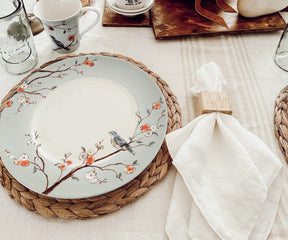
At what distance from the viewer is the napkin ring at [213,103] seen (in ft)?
1.51

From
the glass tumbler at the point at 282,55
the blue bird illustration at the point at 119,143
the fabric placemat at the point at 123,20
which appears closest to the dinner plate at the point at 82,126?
the blue bird illustration at the point at 119,143

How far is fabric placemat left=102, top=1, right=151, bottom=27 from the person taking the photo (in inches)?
27.4

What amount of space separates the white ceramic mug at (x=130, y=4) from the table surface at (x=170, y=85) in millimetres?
52

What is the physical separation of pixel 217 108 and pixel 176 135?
0.09 metres

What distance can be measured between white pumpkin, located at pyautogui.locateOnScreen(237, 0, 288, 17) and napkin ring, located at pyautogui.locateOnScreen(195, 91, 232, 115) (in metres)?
0.31

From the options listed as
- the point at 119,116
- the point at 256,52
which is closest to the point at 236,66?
the point at 256,52

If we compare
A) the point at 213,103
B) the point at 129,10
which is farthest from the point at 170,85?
the point at 129,10

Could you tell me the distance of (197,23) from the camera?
68 cm

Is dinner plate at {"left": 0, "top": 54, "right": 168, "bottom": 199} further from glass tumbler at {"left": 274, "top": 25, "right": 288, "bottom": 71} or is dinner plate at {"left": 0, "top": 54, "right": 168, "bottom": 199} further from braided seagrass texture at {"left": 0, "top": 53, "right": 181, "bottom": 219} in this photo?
glass tumbler at {"left": 274, "top": 25, "right": 288, "bottom": 71}

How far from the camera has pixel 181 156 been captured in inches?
16.4

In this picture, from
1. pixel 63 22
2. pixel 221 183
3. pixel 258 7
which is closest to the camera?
pixel 221 183

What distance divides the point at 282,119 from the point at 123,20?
449 mm

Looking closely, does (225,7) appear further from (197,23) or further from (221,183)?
(221,183)

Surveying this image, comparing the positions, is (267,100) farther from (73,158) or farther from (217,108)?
(73,158)
